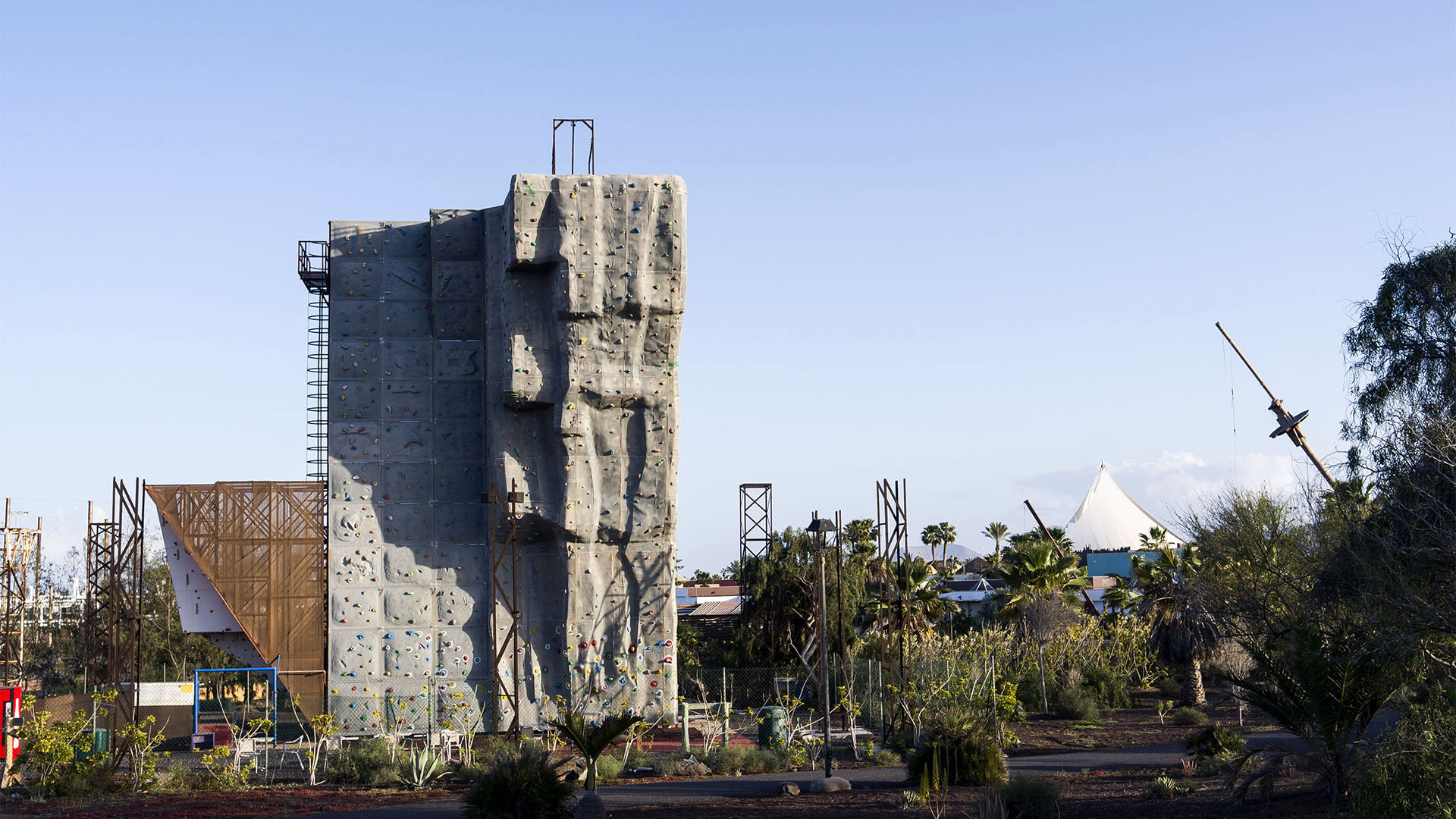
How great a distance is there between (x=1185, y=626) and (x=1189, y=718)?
502 cm

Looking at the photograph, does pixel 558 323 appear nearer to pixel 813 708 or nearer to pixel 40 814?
pixel 813 708

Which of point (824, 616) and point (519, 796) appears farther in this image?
point (824, 616)

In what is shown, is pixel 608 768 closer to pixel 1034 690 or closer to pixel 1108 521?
pixel 1034 690

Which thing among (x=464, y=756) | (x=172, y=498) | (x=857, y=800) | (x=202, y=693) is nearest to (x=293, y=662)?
(x=172, y=498)

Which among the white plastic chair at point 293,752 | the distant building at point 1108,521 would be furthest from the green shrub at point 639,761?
the distant building at point 1108,521

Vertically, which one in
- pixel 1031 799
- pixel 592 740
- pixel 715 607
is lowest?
pixel 1031 799

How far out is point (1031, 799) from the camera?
1428 cm

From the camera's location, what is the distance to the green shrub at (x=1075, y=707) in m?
31.4

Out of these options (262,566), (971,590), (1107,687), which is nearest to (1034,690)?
(1107,687)

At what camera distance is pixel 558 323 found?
29.0 m

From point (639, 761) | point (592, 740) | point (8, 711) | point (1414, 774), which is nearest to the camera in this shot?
point (1414, 774)

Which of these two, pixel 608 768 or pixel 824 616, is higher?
pixel 824 616

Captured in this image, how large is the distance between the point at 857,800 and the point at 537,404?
14698 mm

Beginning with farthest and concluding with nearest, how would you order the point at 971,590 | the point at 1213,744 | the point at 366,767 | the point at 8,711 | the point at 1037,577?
the point at 971,590 → the point at 1037,577 → the point at 366,767 → the point at 8,711 → the point at 1213,744
